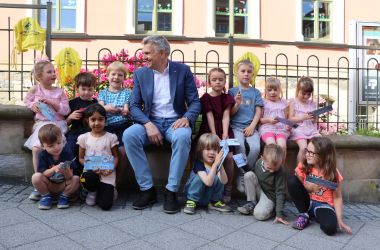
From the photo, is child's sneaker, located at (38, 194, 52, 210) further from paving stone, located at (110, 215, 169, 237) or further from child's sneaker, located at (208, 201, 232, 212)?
child's sneaker, located at (208, 201, 232, 212)

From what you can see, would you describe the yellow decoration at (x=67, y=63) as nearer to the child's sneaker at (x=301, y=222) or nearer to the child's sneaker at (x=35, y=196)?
the child's sneaker at (x=35, y=196)

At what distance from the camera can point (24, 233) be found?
299 cm

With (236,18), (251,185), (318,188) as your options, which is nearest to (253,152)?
(251,185)

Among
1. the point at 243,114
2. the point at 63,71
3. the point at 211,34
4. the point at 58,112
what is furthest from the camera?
the point at 211,34

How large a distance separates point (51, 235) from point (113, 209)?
79cm

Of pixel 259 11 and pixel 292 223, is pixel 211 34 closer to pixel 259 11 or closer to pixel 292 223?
pixel 259 11

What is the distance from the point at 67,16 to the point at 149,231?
9.35 metres

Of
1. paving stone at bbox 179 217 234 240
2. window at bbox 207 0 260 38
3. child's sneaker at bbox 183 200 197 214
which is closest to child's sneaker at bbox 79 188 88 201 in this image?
child's sneaker at bbox 183 200 197 214

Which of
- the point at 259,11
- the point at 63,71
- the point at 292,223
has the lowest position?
the point at 292,223

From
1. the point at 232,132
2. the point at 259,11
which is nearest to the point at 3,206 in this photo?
the point at 232,132

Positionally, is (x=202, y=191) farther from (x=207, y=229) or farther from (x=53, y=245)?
(x=53, y=245)

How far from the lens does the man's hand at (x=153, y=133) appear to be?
12.5 feet

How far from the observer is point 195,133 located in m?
4.50

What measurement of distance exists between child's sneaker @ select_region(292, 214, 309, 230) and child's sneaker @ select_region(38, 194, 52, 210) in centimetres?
215
